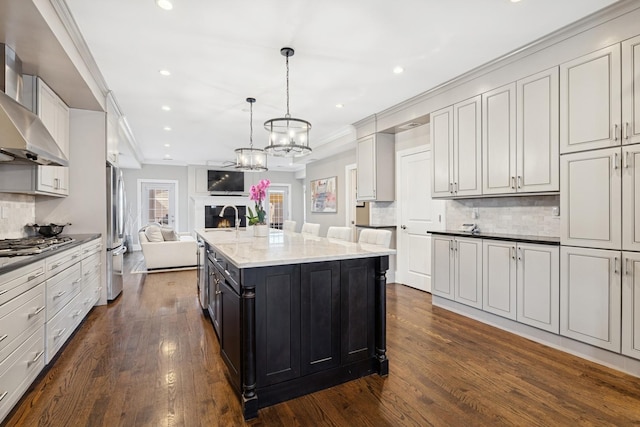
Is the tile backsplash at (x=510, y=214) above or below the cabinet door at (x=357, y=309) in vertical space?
above

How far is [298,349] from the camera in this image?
205 centimetres

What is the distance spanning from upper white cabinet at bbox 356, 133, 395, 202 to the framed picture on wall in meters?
2.10

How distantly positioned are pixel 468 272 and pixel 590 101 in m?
1.89

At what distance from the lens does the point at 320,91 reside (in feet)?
13.2

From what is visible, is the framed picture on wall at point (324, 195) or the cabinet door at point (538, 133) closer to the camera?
the cabinet door at point (538, 133)

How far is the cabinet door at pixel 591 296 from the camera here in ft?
7.83

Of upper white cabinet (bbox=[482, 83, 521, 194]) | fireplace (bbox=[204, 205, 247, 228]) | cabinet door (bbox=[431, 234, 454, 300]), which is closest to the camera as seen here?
upper white cabinet (bbox=[482, 83, 521, 194])

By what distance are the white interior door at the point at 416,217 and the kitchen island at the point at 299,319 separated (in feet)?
8.52

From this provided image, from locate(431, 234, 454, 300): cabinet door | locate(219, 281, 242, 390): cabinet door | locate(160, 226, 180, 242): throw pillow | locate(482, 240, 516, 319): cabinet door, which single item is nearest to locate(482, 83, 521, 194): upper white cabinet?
locate(482, 240, 516, 319): cabinet door

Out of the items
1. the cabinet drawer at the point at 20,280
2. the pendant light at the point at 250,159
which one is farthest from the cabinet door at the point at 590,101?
the cabinet drawer at the point at 20,280

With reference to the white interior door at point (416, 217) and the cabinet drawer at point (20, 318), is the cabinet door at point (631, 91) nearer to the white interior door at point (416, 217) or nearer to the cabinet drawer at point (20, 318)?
the white interior door at point (416, 217)

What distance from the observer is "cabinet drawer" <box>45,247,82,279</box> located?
2.42 meters

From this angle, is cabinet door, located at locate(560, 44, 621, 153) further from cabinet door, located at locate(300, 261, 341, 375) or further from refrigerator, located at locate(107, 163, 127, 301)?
refrigerator, located at locate(107, 163, 127, 301)

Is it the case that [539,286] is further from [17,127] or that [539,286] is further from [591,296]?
[17,127]
